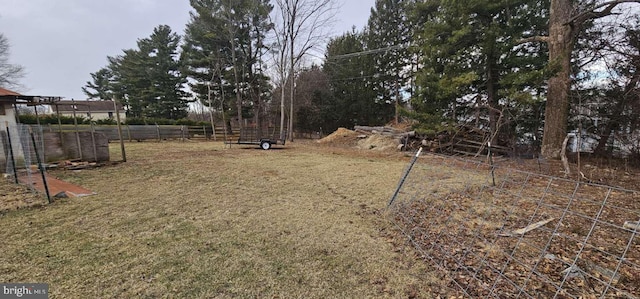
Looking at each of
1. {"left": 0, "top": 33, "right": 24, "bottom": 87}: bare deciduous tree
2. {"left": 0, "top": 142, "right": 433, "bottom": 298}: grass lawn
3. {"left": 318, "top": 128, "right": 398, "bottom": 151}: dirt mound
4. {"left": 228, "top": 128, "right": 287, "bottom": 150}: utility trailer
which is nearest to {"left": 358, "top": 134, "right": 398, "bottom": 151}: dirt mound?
{"left": 318, "top": 128, "right": 398, "bottom": 151}: dirt mound

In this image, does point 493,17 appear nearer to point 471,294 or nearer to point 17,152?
point 471,294

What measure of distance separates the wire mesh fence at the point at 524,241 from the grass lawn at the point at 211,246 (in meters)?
0.37

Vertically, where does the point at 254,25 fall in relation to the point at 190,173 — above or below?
above

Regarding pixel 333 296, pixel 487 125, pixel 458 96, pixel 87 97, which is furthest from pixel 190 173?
pixel 87 97

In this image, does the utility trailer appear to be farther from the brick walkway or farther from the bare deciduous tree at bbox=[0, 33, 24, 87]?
the bare deciduous tree at bbox=[0, 33, 24, 87]

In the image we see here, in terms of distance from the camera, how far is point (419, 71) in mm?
10438

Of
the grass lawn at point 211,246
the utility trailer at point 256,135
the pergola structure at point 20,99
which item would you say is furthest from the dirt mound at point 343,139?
the pergola structure at point 20,99

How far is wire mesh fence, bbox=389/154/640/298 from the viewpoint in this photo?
188cm

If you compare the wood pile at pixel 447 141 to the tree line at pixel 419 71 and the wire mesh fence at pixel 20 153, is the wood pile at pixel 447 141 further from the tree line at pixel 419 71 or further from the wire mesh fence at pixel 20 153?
the wire mesh fence at pixel 20 153

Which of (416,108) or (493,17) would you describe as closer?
(493,17)

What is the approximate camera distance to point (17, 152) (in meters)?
5.54

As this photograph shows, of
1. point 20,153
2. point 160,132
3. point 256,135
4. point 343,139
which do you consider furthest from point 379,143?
point 160,132

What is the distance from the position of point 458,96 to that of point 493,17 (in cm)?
324

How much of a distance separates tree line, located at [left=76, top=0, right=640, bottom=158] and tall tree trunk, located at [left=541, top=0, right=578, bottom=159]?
0.10 ft
